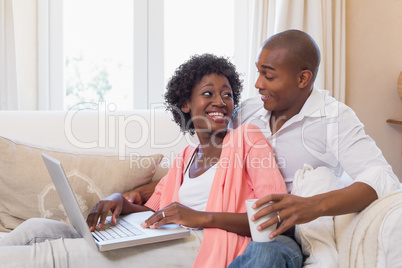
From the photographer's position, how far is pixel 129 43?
10.1 ft

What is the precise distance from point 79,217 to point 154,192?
1.78 ft

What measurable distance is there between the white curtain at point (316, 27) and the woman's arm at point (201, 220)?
4.85ft

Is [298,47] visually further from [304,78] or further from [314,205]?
Result: [314,205]

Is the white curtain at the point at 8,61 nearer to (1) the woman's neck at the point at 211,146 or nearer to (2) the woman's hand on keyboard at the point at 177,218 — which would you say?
(1) the woman's neck at the point at 211,146

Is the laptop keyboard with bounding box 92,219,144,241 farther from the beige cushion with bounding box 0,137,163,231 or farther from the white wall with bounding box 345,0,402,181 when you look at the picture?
the white wall with bounding box 345,0,402,181

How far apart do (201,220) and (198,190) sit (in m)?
0.21

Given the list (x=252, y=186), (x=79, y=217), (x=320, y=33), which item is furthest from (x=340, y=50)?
(x=79, y=217)

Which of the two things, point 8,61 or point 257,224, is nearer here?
point 257,224

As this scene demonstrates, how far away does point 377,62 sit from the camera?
2.97 meters

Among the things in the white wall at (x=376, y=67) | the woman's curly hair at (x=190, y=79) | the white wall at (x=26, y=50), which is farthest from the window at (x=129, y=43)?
the woman's curly hair at (x=190, y=79)

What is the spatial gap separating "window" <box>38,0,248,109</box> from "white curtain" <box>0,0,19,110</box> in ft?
1.15

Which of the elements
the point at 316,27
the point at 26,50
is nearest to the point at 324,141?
the point at 316,27

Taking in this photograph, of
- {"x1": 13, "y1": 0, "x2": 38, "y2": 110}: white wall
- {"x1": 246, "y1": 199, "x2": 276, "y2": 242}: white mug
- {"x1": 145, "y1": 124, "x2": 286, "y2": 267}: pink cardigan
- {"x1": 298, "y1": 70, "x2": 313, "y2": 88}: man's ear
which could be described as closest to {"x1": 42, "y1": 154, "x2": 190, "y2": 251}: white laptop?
{"x1": 145, "y1": 124, "x2": 286, "y2": 267}: pink cardigan

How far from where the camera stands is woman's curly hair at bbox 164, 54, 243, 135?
5.71 ft
